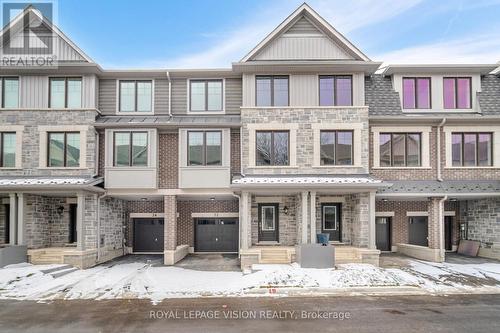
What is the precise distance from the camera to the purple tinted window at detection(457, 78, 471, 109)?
18328 mm

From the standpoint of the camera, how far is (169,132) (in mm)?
17656

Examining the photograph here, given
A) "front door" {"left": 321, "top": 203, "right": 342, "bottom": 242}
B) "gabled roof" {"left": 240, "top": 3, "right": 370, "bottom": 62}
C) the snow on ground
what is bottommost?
the snow on ground

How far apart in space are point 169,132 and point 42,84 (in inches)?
267

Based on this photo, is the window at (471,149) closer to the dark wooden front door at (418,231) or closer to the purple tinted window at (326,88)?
the dark wooden front door at (418,231)

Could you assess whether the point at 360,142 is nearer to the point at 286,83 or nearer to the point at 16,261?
the point at 286,83

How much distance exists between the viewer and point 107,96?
59.7 feet

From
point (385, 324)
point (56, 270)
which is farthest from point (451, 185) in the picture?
point (56, 270)

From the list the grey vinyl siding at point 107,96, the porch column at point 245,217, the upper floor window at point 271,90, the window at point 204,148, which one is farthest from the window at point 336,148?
the grey vinyl siding at point 107,96

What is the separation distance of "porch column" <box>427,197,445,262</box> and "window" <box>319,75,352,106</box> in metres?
6.94

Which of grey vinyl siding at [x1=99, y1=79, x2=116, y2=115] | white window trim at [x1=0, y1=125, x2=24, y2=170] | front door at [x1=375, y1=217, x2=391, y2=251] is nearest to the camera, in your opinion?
white window trim at [x1=0, y1=125, x2=24, y2=170]

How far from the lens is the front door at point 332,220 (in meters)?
18.4

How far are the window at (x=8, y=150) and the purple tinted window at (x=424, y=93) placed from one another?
21.1 meters

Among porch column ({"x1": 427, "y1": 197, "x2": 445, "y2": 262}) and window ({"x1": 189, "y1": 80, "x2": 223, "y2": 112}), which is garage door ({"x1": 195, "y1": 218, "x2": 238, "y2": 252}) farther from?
porch column ({"x1": 427, "y1": 197, "x2": 445, "y2": 262})

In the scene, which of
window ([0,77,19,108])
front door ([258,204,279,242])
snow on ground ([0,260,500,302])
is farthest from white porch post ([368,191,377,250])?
window ([0,77,19,108])
